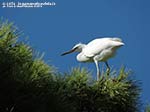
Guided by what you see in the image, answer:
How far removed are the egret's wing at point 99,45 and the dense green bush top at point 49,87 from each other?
15 centimetres

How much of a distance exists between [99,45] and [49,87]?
2.30ft

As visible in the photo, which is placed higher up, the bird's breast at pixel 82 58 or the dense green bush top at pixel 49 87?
the bird's breast at pixel 82 58

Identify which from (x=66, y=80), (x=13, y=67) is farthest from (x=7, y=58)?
(x=66, y=80)

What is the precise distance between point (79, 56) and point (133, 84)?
365 mm

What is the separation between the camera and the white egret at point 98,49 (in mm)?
2158

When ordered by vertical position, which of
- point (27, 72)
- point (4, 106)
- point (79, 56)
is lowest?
point (4, 106)

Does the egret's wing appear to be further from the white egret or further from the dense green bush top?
the dense green bush top

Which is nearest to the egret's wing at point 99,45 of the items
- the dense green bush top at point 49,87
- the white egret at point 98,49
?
the white egret at point 98,49

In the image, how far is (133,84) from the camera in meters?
2.08

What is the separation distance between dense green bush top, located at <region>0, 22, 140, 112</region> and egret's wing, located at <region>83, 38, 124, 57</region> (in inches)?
5.8

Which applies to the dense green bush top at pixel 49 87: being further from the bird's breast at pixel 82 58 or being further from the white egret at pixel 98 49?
the bird's breast at pixel 82 58

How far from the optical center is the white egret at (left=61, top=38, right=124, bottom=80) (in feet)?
7.08

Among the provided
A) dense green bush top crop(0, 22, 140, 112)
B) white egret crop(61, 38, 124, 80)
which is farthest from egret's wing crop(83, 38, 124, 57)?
dense green bush top crop(0, 22, 140, 112)

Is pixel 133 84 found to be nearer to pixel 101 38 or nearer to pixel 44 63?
pixel 101 38
